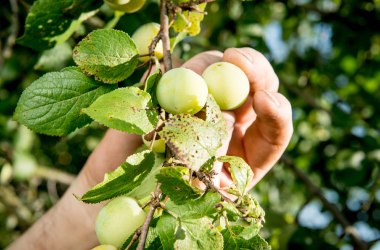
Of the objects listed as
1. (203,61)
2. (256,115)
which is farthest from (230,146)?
(203,61)

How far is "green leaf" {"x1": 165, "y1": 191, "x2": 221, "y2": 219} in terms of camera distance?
2.16 ft

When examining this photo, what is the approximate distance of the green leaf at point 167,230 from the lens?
0.66 meters

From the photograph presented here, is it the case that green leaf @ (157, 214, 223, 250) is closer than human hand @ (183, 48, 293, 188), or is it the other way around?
green leaf @ (157, 214, 223, 250)

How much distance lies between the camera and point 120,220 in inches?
28.3

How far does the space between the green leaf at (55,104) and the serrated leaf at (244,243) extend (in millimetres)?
290

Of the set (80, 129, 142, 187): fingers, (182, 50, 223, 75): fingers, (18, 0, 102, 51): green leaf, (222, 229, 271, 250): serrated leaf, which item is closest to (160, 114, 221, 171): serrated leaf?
(222, 229, 271, 250): serrated leaf

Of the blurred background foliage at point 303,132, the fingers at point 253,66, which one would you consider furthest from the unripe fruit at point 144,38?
the blurred background foliage at point 303,132

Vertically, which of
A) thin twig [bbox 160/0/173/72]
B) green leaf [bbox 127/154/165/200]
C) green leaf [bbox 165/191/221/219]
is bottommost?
green leaf [bbox 127/154/165/200]

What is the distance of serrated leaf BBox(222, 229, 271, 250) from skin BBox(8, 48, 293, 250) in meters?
0.26

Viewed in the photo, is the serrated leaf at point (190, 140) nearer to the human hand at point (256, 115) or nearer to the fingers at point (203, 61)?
the human hand at point (256, 115)

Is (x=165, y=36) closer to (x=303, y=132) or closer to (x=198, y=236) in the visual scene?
→ (x=198, y=236)

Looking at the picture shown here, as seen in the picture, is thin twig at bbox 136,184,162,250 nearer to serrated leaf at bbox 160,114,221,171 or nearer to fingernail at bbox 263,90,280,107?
serrated leaf at bbox 160,114,221,171

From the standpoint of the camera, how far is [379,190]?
2373mm

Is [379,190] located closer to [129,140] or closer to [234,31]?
[234,31]
